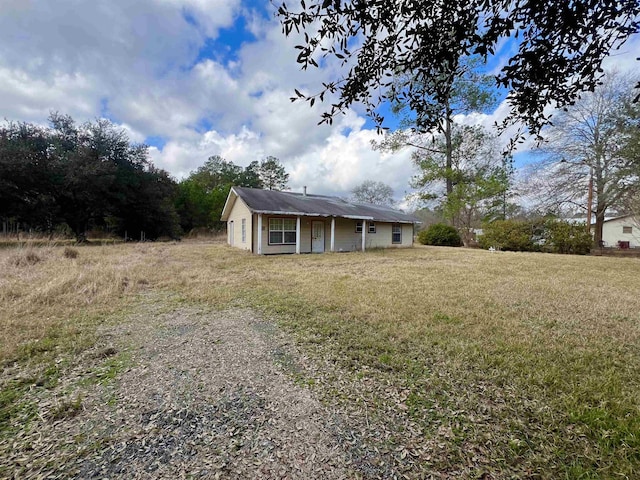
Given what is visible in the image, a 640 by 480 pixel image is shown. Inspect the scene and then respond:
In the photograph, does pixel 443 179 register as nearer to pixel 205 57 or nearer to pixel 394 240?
pixel 394 240

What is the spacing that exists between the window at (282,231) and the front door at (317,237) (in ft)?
4.13

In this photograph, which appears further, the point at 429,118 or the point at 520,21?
the point at 429,118

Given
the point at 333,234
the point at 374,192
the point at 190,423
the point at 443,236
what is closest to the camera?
the point at 190,423

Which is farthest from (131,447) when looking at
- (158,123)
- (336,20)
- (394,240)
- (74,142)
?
(74,142)

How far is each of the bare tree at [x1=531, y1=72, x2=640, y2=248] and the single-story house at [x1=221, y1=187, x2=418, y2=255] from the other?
978cm

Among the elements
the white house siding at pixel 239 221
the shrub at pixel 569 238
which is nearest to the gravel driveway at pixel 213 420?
the white house siding at pixel 239 221

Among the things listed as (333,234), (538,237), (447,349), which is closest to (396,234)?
(333,234)

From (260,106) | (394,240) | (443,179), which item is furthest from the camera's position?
(443,179)

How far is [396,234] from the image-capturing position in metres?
18.3

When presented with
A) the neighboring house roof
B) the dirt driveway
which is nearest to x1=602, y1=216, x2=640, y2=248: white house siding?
the neighboring house roof

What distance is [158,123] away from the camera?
1428 centimetres

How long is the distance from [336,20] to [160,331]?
4.08 meters

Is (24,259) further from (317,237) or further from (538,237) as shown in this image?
(538,237)

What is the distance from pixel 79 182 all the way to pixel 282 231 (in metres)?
12.2
